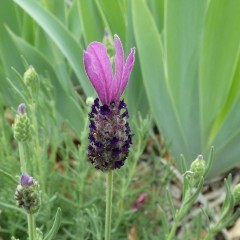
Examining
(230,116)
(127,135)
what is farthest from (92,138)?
(230,116)

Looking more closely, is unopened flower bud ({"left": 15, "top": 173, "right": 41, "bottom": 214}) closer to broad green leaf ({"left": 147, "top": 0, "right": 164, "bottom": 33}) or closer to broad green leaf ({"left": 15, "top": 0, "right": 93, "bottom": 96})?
broad green leaf ({"left": 15, "top": 0, "right": 93, "bottom": 96})

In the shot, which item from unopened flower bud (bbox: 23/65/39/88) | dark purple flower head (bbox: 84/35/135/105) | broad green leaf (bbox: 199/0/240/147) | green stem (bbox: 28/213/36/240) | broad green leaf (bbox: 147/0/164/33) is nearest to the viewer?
dark purple flower head (bbox: 84/35/135/105)

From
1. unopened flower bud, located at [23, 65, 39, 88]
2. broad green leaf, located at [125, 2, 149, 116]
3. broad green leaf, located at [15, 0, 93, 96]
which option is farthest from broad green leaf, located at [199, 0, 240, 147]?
unopened flower bud, located at [23, 65, 39, 88]

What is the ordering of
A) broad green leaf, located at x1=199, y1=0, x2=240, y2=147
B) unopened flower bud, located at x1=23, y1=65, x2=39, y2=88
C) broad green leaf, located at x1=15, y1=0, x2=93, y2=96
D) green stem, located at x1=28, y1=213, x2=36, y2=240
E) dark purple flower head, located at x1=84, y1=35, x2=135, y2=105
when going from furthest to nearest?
broad green leaf, located at x1=15, y1=0, x2=93, y2=96 → broad green leaf, located at x1=199, y1=0, x2=240, y2=147 → unopened flower bud, located at x1=23, y1=65, x2=39, y2=88 → green stem, located at x1=28, y1=213, x2=36, y2=240 → dark purple flower head, located at x1=84, y1=35, x2=135, y2=105

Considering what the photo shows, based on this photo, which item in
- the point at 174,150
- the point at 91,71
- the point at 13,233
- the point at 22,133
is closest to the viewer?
the point at 91,71

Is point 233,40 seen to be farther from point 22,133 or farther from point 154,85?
point 22,133

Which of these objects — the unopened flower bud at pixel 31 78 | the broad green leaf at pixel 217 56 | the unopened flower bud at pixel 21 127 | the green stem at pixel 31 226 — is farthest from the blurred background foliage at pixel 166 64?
the green stem at pixel 31 226
